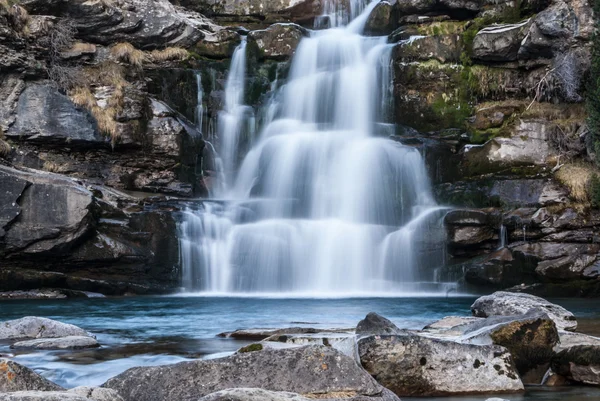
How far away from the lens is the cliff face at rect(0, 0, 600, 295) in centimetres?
1641

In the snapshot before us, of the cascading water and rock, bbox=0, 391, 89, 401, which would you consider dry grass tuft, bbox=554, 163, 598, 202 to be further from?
rock, bbox=0, 391, 89, 401

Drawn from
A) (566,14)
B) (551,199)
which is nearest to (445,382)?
(551,199)

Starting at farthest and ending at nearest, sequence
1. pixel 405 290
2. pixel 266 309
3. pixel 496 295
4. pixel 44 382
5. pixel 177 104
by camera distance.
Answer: pixel 177 104 < pixel 405 290 < pixel 266 309 < pixel 496 295 < pixel 44 382

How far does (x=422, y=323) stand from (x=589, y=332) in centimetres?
241

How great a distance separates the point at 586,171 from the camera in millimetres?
17641

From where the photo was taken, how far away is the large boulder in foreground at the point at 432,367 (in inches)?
210

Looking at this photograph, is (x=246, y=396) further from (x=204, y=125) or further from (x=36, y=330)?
(x=204, y=125)

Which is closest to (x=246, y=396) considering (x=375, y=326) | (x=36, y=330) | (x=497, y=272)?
(x=375, y=326)

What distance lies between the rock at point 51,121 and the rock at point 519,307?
45.5 ft

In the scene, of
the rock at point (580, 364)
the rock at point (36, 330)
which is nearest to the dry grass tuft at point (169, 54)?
the rock at point (36, 330)

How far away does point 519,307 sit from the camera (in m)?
8.91

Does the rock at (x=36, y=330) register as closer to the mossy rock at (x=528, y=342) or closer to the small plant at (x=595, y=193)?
the mossy rock at (x=528, y=342)

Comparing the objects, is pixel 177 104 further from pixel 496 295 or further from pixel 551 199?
pixel 496 295

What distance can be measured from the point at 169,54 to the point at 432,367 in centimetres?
1968
